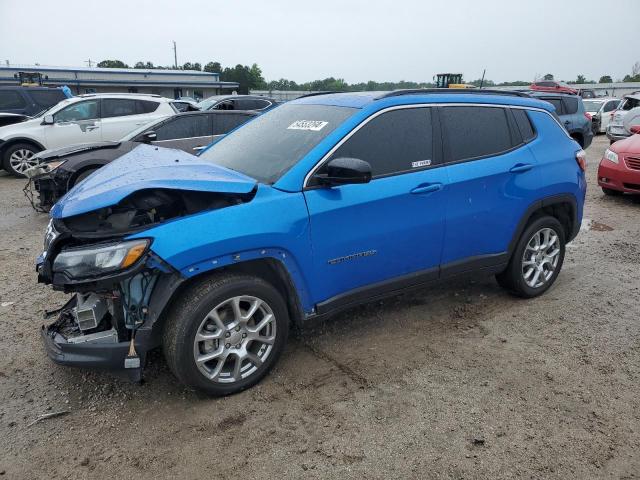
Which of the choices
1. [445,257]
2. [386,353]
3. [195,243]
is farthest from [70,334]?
[445,257]

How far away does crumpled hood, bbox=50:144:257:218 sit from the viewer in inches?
110

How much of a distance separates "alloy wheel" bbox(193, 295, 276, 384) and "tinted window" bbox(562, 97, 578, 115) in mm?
12702

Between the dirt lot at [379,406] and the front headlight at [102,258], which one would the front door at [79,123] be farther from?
the front headlight at [102,258]

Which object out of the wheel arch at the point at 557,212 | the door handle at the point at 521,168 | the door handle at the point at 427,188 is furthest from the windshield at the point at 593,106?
the door handle at the point at 427,188

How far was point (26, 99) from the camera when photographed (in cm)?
1349

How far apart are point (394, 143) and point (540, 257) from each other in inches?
79.4

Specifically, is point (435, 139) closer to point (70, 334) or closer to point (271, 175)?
point (271, 175)

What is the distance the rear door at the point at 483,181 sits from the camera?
149 inches

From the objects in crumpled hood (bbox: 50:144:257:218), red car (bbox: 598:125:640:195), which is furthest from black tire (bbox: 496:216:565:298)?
red car (bbox: 598:125:640:195)

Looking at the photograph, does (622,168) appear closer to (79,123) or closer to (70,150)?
(70,150)

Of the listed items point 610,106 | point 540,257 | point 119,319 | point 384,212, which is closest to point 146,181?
point 119,319

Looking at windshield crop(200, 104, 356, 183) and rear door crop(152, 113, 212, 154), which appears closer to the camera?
windshield crop(200, 104, 356, 183)

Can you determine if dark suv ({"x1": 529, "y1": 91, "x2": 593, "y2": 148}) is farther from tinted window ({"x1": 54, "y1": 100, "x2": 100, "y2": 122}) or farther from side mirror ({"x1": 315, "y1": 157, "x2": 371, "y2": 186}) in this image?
side mirror ({"x1": 315, "y1": 157, "x2": 371, "y2": 186})

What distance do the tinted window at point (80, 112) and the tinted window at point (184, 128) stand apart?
11.8 feet
